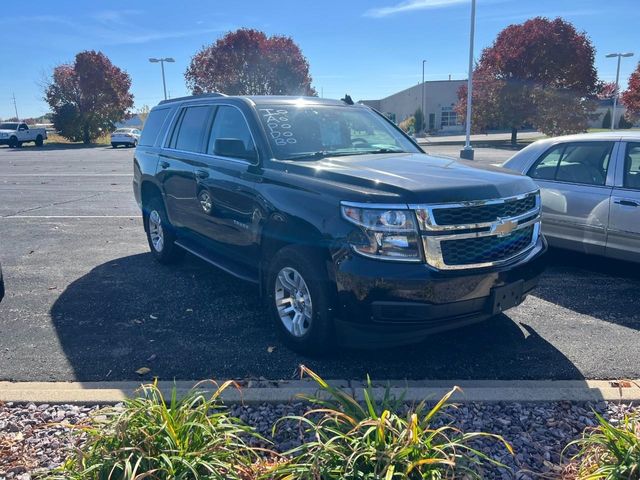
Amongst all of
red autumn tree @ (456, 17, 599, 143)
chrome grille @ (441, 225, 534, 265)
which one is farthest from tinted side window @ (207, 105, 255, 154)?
red autumn tree @ (456, 17, 599, 143)

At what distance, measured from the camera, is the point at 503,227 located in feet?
12.9

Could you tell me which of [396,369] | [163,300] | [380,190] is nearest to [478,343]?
[396,369]

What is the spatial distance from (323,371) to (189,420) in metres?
1.50

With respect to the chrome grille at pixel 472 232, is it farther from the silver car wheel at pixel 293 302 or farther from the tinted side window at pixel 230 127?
the tinted side window at pixel 230 127

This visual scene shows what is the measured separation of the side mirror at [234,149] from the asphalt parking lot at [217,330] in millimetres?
1480

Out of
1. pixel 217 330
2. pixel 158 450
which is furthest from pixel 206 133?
pixel 158 450

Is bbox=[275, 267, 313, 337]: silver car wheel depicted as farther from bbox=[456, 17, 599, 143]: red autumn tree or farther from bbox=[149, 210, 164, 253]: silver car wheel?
bbox=[456, 17, 599, 143]: red autumn tree

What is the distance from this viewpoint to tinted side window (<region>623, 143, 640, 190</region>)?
5.63 meters

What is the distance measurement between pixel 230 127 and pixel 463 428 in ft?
11.3

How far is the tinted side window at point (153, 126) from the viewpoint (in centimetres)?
698

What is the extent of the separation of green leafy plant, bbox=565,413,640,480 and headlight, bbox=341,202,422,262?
141cm

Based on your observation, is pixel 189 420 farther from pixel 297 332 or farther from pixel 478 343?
pixel 478 343

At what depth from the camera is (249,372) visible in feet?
13.4

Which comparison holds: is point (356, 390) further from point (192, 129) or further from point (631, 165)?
point (631, 165)
